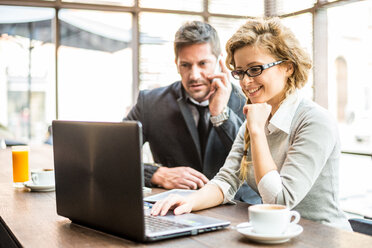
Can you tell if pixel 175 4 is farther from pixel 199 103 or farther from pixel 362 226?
pixel 362 226

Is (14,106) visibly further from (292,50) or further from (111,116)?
(292,50)

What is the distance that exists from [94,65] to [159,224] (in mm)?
4693

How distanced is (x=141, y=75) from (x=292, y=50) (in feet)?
12.8

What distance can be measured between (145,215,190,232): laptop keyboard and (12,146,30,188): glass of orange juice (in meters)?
0.84

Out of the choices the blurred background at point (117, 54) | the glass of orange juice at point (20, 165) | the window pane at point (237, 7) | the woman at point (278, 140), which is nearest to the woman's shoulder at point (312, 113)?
the woman at point (278, 140)

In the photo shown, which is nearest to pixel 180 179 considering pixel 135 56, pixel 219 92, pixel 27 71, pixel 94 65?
pixel 219 92

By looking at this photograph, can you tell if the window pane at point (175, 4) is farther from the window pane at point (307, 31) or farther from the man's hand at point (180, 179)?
the man's hand at point (180, 179)

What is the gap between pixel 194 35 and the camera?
85.7 inches

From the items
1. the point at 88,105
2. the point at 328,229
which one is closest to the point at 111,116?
the point at 88,105

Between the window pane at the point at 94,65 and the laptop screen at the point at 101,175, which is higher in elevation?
the window pane at the point at 94,65

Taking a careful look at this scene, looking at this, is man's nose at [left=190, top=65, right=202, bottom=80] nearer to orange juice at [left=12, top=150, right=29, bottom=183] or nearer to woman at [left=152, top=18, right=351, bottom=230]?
woman at [left=152, top=18, right=351, bottom=230]

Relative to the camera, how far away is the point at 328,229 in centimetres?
114

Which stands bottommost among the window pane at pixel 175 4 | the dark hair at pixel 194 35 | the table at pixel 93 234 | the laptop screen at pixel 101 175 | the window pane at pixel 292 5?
the table at pixel 93 234

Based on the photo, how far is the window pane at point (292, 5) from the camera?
4.82 metres
